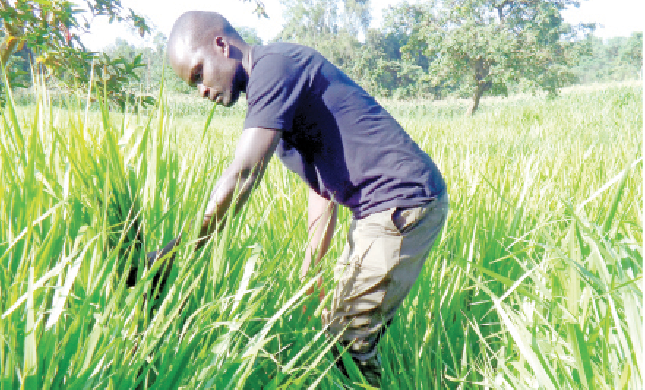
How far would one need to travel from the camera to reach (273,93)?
1.14 m

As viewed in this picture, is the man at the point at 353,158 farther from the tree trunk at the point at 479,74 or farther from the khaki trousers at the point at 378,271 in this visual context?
the tree trunk at the point at 479,74

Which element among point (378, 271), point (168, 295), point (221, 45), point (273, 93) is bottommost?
point (378, 271)

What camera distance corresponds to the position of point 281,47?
4.18ft

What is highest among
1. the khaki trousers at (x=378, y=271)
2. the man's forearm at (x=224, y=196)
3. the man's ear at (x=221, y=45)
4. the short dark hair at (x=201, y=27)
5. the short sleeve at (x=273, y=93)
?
the short dark hair at (x=201, y=27)

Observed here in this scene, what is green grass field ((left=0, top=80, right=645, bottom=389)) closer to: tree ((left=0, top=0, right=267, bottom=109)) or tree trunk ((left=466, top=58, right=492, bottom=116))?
tree ((left=0, top=0, right=267, bottom=109))

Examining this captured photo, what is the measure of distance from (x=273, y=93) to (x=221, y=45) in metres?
0.24

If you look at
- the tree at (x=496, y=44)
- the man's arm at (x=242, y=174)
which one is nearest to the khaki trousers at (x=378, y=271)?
the man's arm at (x=242, y=174)

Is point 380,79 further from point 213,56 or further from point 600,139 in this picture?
point 213,56

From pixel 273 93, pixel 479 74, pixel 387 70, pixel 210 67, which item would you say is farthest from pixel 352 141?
pixel 387 70

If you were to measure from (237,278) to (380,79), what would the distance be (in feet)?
146

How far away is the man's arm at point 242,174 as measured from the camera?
1018 mm

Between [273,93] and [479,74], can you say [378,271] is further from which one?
[479,74]

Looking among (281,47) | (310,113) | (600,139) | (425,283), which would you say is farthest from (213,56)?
(600,139)

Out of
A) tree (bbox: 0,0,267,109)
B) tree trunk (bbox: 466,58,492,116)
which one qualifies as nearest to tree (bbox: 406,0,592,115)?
tree trunk (bbox: 466,58,492,116)
